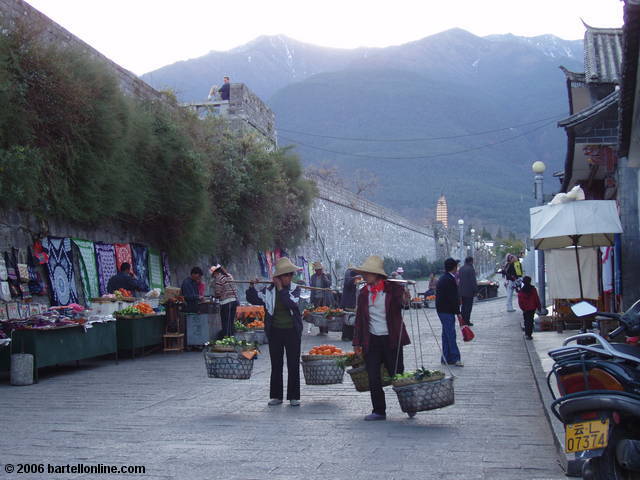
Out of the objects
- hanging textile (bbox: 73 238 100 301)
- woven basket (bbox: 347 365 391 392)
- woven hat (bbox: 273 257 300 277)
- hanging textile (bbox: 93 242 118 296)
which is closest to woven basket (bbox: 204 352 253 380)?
woven hat (bbox: 273 257 300 277)

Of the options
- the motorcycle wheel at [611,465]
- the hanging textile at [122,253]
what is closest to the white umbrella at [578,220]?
the motorcycle wheel at [611,465]

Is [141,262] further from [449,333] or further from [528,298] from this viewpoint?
[449,333]

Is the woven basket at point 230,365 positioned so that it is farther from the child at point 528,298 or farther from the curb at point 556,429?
the child at point 528,298

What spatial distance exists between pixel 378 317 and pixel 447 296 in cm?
429

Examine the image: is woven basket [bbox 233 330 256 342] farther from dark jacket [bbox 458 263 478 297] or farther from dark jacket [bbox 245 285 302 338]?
dark jacket [bbox 245 285 302 338]

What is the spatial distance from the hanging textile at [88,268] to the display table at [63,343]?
228 centimetres

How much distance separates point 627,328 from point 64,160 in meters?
11.8

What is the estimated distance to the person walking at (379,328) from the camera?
8844 mm

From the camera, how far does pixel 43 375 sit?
1330cm

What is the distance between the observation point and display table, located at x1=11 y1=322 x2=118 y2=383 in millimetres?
12086

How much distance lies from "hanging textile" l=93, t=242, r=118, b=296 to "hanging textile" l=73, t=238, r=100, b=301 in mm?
155

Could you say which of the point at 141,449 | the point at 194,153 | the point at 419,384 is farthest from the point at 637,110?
the point at 194,153

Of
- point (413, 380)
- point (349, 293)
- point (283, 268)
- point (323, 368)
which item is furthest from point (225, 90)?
point (413, 380)

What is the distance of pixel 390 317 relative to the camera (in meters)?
8.95
